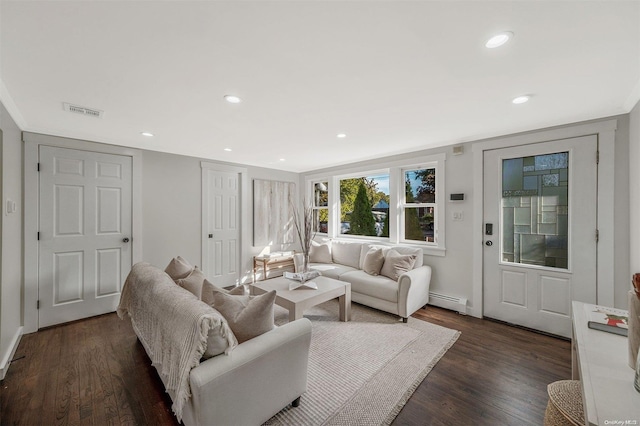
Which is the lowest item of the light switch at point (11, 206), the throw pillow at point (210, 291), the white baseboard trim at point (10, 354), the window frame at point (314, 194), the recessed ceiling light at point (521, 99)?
the white baseboard trim at point (10, 354)

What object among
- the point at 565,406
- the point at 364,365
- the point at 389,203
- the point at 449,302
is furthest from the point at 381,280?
Answer: the point at 565,406

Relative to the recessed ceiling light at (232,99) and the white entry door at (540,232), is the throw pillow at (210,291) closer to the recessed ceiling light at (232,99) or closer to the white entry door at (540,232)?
the recessed ceiling light at (232,99)

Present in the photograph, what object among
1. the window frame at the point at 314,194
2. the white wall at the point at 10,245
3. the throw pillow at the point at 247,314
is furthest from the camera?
the window frame at the point at 314,194

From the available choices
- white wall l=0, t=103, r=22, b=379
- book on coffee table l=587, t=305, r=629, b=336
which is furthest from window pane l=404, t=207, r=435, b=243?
white wall l=0, t=103, r=22, b=379

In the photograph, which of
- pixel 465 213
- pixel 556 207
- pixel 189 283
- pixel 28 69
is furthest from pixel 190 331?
pixel 556 207

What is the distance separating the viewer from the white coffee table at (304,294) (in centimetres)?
247

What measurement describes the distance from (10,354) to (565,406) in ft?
13.6

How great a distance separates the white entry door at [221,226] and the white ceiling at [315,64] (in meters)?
1.57

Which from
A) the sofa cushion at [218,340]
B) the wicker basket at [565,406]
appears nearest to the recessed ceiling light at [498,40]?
the wicker basket at [565,406]

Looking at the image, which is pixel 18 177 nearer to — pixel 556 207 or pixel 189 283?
pixel 189 283

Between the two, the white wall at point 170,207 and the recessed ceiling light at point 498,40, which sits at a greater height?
the recessed ceiling light at point 498,40

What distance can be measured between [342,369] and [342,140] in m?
2.57

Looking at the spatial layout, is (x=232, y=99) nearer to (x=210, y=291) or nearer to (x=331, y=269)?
(x=210, y=291)

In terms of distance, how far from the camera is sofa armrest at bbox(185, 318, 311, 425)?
1.24 metres
